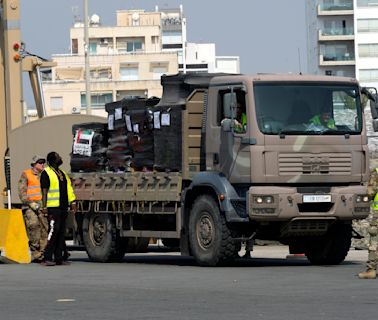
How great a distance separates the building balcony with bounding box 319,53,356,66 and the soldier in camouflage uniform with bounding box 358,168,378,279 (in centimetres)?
11371

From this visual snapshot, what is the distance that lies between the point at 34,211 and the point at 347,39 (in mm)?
110655

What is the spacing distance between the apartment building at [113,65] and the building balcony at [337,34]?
42.1 feet

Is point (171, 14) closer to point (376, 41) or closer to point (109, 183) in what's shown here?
point (376, 41)

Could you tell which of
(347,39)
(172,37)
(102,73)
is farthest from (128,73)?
(172,37)

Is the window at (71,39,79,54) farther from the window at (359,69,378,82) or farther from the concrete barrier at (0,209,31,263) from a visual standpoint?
the concrete barrier at (0,209,31,263)

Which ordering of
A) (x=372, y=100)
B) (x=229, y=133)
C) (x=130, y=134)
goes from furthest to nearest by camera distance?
(x=130, y=134)
(x=372, y=100)
(x=229, y=133)

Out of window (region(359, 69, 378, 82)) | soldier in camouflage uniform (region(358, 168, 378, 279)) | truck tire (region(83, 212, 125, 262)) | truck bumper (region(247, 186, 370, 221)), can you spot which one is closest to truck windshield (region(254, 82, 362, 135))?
truck bumper (region(247, 186, 370, 221))

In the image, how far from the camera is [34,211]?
25.4 m

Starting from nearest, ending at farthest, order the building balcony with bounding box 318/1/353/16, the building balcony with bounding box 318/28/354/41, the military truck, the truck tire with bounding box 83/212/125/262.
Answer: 1. the military truck
2. the truck tire with bounding box 83/212/125/262
3. the building balcony with bounding box 318/28/354/41
4. the building balcony with bounding box 318/1/353/16

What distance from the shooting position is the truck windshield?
70.3ft

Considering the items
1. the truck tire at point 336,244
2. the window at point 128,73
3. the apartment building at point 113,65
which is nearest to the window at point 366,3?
the apartment building at point 113,65

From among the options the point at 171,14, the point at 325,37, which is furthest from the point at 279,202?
the point at 171,14

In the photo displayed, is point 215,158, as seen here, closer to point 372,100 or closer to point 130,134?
point 130,134

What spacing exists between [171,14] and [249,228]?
175m
